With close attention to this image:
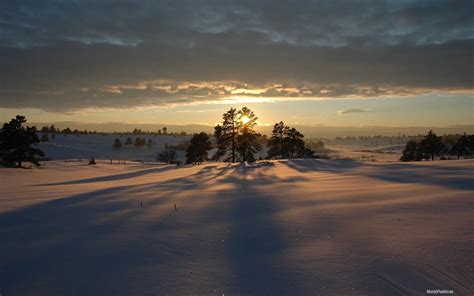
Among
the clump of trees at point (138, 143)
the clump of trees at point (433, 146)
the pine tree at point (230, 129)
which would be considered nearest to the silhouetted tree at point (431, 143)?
the clump of trees at point (433, 146)

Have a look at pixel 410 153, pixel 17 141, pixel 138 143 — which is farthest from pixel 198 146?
pixel 138 143

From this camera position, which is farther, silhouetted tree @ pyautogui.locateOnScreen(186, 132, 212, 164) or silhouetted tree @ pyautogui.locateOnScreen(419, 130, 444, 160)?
silhouetted tree @ pyautogui.locateOnScreen(186, 132, 212, 164)

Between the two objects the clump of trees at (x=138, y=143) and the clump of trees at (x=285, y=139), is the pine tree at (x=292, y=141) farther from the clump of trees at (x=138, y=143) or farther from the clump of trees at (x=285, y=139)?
the clump of trees at (x=138, y=143)

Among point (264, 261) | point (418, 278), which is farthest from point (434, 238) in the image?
point (264, 261)

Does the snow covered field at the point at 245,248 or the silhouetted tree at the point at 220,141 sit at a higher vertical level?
the silhouetted tree at the point at 220,141

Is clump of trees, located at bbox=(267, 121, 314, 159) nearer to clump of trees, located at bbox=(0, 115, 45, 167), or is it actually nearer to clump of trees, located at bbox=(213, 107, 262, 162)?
clump of trees, located at bbox=(213, 107, 262, 162)

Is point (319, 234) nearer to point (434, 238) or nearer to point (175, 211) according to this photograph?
point (434, 238)

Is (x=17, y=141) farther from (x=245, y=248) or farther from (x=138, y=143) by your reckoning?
(x=138, y=143)

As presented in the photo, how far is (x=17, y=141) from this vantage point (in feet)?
97.5

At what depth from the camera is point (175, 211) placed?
791cm

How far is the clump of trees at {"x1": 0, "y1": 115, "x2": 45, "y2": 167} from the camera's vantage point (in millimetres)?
29422

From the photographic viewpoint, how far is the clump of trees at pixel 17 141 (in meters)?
29.4

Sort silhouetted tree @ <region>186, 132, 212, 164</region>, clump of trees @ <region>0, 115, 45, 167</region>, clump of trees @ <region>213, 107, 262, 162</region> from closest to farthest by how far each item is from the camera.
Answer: clump of trees @ <region>0, 115, 45, 167</region>
clump of trees @ <region>213, 107, 262, 162</region>
silhouetted tree @ <region>186, 132, 212, 164</region>

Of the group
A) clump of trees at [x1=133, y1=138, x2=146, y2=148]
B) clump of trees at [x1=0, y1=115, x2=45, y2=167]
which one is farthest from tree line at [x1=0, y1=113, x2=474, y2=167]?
clump of trees at [x1=133, y1=138, x2=146, y2=148]
